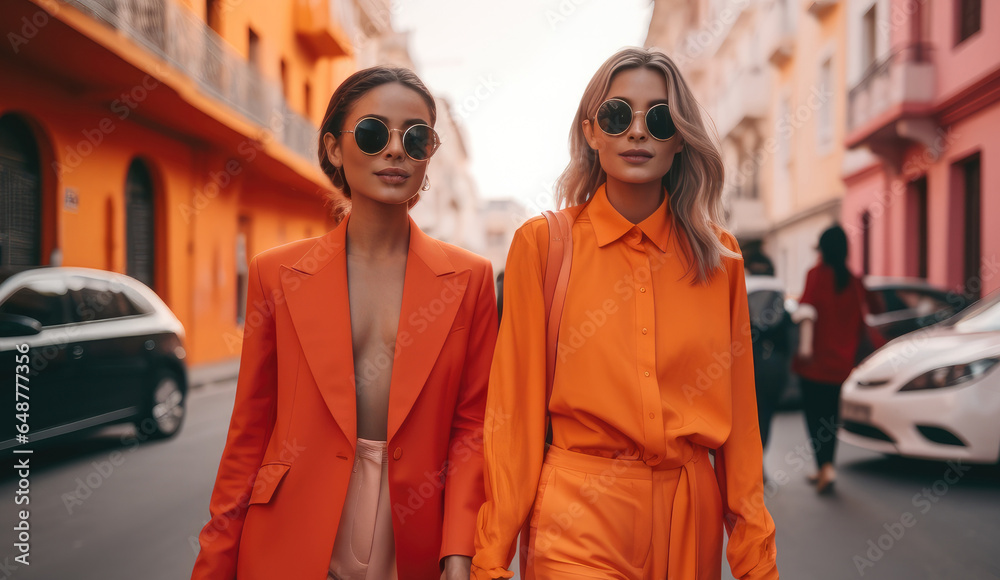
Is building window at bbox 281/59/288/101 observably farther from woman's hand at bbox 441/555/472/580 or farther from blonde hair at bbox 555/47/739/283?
woman's hand at bbox 441/555/472/580

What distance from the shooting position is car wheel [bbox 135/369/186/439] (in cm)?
880

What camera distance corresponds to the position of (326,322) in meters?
2.30

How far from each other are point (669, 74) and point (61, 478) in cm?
673

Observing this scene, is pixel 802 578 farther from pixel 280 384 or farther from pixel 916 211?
pixel 916 211

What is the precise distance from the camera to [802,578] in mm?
4621

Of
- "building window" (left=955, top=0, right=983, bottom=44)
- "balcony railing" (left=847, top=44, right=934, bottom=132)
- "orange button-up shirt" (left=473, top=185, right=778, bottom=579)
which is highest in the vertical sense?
"building window" (left=955, top=0, right=983, bottom=44)

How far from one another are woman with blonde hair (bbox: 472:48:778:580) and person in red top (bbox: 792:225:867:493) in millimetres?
4657

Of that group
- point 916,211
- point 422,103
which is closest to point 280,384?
point 422,103

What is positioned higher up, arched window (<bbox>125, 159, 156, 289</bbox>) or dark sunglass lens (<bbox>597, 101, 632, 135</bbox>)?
arched window (<bbox>125, 159, 156, 289</bbox>)

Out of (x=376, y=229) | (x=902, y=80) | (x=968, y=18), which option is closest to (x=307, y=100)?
(x=902, y=80)

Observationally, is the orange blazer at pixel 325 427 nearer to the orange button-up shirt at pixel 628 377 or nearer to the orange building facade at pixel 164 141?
the orange button-up shirt at pixel 628 377

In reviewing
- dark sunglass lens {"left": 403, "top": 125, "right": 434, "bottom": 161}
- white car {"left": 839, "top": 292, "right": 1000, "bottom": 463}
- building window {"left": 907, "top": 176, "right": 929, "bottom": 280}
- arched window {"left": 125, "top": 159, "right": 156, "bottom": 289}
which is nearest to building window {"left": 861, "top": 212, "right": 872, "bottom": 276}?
building window {"left": 907, "top": 176, "right": 929, "bottom": 280}

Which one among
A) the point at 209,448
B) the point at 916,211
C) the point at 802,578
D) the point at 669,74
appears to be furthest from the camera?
the point at 916,211

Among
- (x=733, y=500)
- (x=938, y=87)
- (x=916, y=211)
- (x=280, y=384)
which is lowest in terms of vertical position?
(x=733, y=500)
